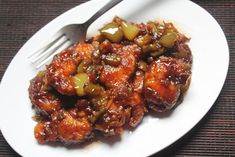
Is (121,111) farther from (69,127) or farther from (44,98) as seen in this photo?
(44,98)

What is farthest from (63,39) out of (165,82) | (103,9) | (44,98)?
(165,82)

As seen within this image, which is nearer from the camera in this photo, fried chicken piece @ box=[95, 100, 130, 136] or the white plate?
fried chicken piece @ box=[95, 100, 130, 136]

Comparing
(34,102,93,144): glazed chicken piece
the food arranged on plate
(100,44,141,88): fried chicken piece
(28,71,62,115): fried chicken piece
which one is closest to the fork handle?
the food arranged on plate

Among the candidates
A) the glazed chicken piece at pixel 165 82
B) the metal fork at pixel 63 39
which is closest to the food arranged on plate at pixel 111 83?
the glazed chicken piece at pixel 165 82

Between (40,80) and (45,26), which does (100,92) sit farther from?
(45,26)

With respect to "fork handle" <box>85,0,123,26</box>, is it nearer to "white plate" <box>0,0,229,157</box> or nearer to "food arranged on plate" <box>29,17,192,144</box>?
"white plate" <box>0,0,229,157</box>
